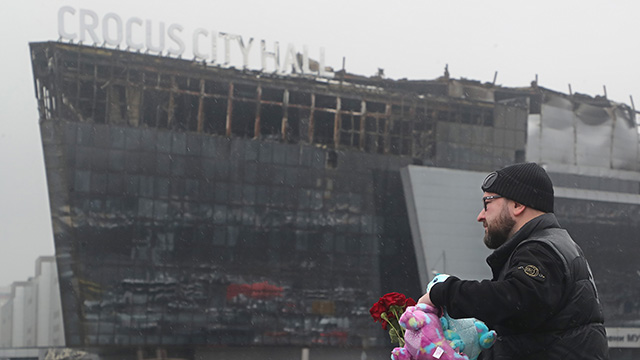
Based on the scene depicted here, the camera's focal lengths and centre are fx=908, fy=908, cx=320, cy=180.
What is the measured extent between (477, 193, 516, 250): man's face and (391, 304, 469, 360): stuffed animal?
47 cm

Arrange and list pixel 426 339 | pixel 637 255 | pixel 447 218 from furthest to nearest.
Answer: pixel 637 255 → pixel 447 218 → pixel 426 339

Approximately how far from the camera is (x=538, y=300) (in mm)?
3975

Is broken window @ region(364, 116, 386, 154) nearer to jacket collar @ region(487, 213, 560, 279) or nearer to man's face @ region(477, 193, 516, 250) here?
man's face @ region(477, 193, 516, 250)

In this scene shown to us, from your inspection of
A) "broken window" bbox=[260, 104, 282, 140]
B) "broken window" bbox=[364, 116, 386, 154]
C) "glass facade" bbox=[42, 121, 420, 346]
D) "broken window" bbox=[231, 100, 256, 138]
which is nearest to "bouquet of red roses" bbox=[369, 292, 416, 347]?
"glass facade" bbox=[42, 121, 420, 346]

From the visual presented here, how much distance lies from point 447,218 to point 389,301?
51.8 m

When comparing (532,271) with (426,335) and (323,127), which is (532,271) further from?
(323,127)

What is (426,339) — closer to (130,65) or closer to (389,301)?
(389,301)

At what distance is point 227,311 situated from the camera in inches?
1986

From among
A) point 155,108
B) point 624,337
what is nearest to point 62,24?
point 155,108

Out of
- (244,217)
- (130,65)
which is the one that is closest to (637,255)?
(244,217)

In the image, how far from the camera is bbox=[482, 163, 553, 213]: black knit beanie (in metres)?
4.41

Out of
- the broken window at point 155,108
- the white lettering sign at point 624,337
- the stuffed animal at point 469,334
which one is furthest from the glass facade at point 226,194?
the stuffed animal at point 469,334

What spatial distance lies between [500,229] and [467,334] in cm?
54

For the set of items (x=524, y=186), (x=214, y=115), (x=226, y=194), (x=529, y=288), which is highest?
(x=214, y=115)
